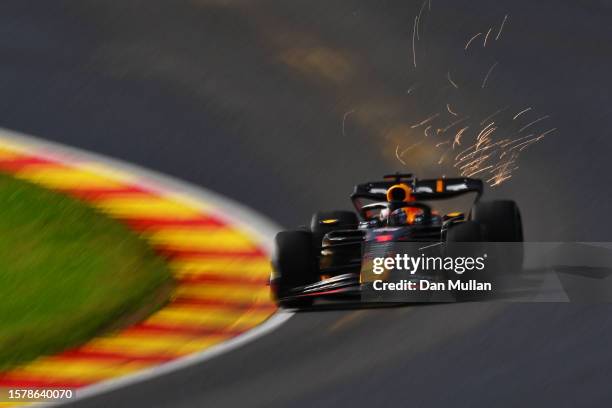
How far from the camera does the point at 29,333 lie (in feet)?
29.9

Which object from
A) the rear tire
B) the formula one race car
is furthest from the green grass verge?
the formula one race car

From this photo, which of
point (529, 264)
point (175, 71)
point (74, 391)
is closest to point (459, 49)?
point (175, 71)

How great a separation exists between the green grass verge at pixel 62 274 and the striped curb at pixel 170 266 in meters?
0.21

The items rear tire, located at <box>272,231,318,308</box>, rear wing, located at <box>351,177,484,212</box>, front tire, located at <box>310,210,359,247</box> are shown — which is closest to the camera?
rear tire, located at <box>272,231,318,308</box>

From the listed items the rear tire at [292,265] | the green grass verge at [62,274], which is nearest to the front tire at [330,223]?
the rear tire at [292,265]

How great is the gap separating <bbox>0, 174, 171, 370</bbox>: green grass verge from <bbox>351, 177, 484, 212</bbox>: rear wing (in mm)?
2017

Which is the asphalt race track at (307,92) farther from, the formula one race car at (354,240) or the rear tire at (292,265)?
the rear tire at (292,265)

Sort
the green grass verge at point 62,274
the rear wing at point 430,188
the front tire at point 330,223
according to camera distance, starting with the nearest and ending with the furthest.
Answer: the green grass verge at point 62,274 → the rear wing at point 430,188 → the front tire at point 330,223

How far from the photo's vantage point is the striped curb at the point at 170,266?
858 centimetres

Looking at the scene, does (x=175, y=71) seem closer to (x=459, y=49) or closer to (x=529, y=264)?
(x=459, y=49)

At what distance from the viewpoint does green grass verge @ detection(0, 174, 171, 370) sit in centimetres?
926

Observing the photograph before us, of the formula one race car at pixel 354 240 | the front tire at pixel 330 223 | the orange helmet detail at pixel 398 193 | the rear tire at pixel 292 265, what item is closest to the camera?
the formula one race car at pixel 354 240

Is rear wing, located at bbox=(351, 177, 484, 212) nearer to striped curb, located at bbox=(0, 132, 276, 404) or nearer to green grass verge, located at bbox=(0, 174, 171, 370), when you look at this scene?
striped curb, located at bbox=(0, 132, 276, 404)

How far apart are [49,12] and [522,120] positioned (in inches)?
360
